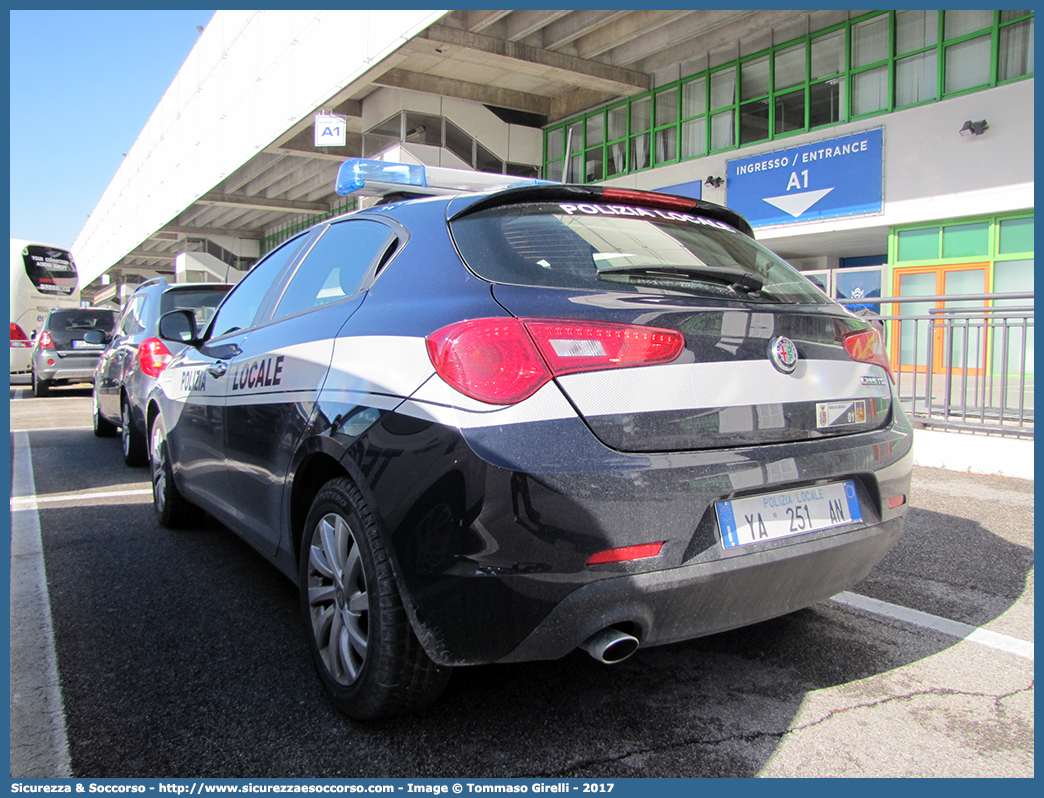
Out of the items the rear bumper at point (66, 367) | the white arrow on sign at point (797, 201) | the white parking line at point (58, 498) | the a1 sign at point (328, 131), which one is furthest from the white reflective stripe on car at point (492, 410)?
the a1 sign at point (328, 131)

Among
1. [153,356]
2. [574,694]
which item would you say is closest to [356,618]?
[574,694]

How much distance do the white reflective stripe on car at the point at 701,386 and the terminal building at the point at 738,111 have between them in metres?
12.2

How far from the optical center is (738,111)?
18.4 metres

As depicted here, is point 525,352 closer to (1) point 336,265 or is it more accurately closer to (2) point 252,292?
(1) point 336,265

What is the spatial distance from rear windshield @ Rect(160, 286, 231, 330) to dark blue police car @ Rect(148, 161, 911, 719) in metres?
4.86

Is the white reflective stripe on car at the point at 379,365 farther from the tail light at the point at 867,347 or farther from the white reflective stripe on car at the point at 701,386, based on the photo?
the tail light at the point at 867,347

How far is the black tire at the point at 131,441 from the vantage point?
6.54 m

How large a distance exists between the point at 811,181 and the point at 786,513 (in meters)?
16.5

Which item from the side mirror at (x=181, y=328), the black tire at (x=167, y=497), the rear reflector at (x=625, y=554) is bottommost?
the black tire at (x=167, y=497)

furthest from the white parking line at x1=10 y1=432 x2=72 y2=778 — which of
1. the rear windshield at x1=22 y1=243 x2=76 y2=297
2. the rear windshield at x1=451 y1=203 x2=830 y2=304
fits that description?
the rear windshield at x1=22 y1=243 x2=76 y2=297

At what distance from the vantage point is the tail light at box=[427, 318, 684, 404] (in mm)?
1968

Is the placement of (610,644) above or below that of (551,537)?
below
